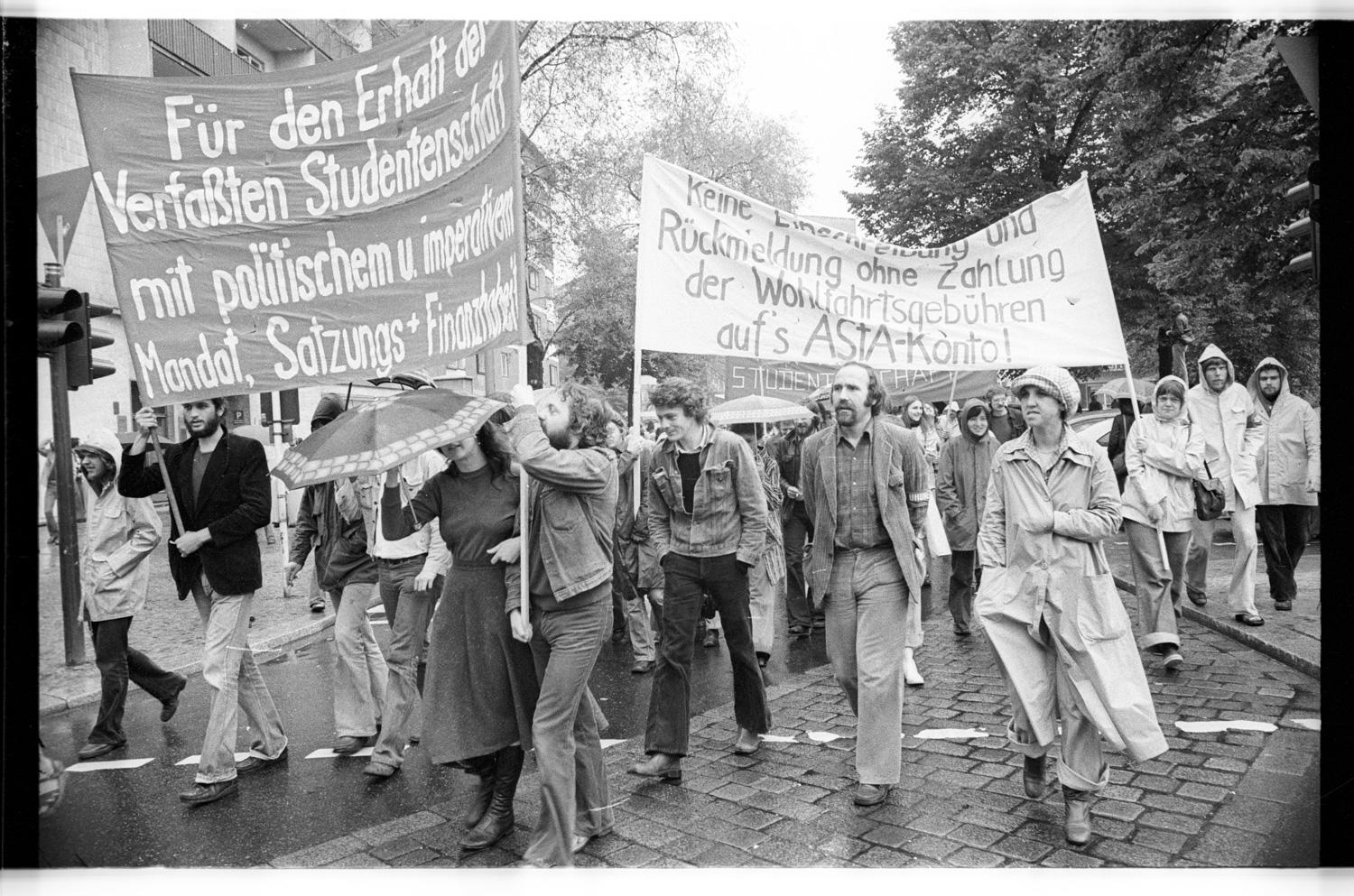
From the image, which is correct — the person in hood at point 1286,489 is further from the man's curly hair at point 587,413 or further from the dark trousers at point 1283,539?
the man's curly hair at point 587,413

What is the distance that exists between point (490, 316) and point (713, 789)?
2439 millimetres

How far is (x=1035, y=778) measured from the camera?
425 cm

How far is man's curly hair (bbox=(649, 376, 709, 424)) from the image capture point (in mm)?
5004

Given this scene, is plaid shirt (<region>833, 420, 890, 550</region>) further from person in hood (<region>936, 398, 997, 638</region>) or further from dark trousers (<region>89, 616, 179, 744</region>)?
dark trousers (<region>89, 616, 179, 744</region>)

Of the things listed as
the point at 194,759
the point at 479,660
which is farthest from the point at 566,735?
→ the point at 194,759

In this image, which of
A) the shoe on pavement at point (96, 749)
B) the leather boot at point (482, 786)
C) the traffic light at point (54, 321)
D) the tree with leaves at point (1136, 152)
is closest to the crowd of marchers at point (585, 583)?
the leather boot at point (482, 786)

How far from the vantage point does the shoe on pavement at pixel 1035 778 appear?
13.9 feet

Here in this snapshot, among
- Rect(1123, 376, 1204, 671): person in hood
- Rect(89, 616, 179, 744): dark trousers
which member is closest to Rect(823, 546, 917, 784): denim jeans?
Rect(1123, 376, 1204, 671): person in hood

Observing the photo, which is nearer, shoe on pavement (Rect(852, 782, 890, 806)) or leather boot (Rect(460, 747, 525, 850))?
leather boot (Rect(460, 747, 525, 850))

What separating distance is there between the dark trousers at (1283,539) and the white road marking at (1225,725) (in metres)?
3.02

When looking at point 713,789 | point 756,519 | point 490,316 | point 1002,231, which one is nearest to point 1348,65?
point 1002,231

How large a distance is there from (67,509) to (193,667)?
5.77 feet

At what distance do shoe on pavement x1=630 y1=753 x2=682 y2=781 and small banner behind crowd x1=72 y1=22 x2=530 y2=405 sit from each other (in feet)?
7.16

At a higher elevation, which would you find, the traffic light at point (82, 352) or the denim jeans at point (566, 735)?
the traffic light at point (82, 352)
